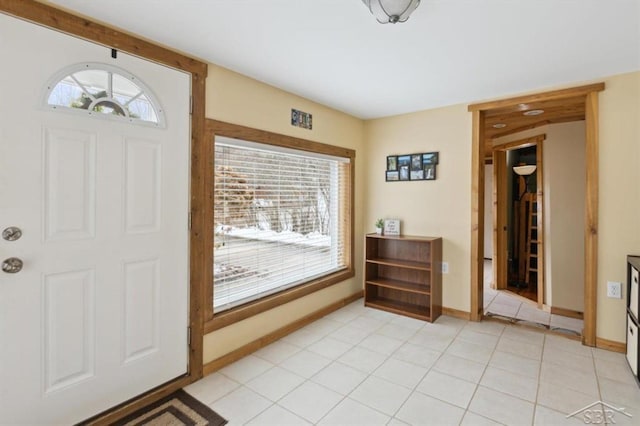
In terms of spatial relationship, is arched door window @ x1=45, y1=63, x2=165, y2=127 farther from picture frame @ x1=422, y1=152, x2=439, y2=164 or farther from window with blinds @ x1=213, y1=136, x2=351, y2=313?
picture frame @ x1=422, y1=152, x2=439, y2=164

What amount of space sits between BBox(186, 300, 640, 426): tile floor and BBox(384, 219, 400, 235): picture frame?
1.20 meters

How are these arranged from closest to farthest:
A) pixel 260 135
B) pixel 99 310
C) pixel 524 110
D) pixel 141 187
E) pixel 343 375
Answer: pixel 99 310, pixel 141 187, pixel 343 375, pixel 260 135, pixel 524 110

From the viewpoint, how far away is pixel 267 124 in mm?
2875

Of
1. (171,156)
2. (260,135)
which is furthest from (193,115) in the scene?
(260,135)

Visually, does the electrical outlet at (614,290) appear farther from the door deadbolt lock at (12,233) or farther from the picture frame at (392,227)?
the door deadbolt lock at (12,233)

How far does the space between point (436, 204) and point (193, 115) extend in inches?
107

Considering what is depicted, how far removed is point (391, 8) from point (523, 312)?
385 centimetres

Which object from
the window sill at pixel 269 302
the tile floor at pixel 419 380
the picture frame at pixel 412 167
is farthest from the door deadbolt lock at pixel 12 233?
the picture frame at pixel 412 167

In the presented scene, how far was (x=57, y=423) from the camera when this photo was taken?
A: 1721 mm

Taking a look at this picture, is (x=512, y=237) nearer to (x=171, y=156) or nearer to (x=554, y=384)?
(x=554, y=384)

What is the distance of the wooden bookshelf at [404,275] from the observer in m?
3.49

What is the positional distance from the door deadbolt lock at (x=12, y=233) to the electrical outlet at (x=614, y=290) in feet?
13.8

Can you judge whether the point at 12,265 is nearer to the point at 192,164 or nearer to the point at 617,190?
the point at 192,164

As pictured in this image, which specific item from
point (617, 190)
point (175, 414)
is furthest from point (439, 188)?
point (175, 414)
